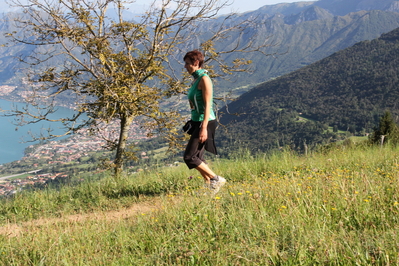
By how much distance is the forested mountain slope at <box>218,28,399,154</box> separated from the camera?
88.3 metres

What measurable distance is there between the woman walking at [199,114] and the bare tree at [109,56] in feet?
7.50

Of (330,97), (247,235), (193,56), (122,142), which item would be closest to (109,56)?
(122,142)

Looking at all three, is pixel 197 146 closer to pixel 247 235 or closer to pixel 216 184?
pixel 216 184

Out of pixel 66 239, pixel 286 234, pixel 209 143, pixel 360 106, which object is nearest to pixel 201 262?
pixel 286 234

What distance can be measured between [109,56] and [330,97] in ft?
429

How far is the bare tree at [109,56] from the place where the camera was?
625cm

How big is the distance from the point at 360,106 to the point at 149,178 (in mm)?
112555

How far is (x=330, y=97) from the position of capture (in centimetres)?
12419

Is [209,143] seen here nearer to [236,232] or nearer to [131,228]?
[131,228]

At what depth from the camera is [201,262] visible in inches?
77.5

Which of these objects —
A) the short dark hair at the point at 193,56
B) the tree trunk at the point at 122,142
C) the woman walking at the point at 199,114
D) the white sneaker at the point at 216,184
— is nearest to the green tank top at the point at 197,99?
the woman walking at the point at 199,114

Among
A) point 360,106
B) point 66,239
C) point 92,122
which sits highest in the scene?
point 92,122

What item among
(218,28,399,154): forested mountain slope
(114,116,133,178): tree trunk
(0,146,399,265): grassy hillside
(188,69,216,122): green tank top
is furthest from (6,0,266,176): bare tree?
(218,28,399,154): forested mountain slope

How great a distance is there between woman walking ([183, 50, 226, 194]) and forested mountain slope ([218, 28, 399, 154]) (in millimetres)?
71876
